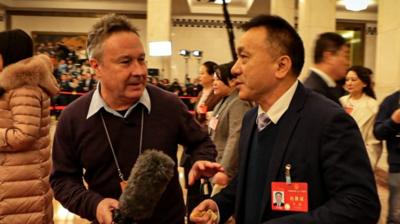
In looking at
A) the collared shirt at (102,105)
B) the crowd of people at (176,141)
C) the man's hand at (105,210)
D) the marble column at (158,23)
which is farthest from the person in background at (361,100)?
the marble column at (158,23)

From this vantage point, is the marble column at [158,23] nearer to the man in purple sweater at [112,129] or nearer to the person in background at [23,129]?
the person in background at [23,129]

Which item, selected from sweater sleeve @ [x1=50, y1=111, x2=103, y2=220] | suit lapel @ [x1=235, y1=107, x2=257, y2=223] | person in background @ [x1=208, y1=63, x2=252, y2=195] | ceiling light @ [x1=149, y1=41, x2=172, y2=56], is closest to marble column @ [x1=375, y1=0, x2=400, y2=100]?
person in background @ [x1=208, y1=63, x2=252, y2=195]

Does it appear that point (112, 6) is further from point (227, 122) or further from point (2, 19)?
point (227, 122)

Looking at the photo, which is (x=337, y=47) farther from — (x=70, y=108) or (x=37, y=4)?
(x=37, y=4)

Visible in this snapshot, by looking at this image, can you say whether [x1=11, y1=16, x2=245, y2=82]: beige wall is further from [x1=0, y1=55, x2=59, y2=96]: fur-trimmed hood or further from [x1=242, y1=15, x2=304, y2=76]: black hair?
[x1=242, y1=15, x2=304, y2=76]: black hair

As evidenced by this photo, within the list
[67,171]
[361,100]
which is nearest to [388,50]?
[361,100]

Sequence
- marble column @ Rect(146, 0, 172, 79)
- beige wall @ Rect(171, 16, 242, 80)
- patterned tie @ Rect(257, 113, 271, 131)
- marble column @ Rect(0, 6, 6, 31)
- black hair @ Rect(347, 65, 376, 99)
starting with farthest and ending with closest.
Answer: beige wall @ Rect(171, 16, 242, 80), marble column @ Rect(0, 6, 6, 31), marble column @ Rect(146, 0, 172, 79), black hair @ Rect(347, 65, 376, 99), patterned tie @ Rect(257, 113, 271, 131)

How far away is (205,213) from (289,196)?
332 mm

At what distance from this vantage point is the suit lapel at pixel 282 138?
1512 mm

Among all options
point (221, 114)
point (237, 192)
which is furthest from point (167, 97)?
point (221, 114)

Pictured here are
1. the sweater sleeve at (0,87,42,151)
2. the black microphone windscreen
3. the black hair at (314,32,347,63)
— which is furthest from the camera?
the black hair at (314,32,347,63)

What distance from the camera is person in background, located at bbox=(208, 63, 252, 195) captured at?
3359 millimetres

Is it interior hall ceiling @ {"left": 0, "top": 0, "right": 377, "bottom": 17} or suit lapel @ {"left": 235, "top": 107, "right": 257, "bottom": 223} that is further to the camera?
interior hall ceiling @ {"left": 0, "top": 0, "right": 377, "bottom": 17}

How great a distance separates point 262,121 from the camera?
1.68m
